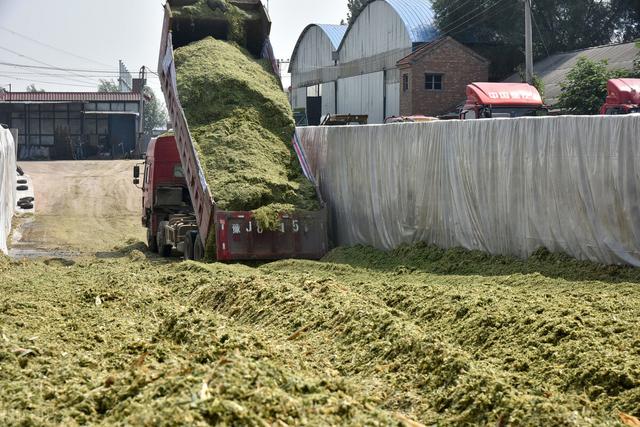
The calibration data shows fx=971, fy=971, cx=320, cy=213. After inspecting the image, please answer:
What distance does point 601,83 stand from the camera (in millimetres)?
33312

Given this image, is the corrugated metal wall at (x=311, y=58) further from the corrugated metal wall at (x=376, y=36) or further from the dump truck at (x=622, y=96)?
the dump truck at (x=622, y=96)

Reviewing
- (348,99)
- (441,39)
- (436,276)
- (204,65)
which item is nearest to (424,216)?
(436,276)

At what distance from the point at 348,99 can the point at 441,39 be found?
11020 millimetres

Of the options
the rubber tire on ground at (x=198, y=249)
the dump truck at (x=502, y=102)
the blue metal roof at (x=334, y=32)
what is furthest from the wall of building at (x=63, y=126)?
the rubber tire on ground at (x=198, y=249)

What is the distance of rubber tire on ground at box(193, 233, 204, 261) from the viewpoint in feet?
55.4

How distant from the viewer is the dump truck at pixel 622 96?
23.2m

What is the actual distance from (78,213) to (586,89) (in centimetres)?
1763

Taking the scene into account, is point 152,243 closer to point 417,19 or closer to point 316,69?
point 417,19

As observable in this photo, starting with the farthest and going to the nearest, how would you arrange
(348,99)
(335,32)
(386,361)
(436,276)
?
(335,32), (348,99), (436,276), (386,361)

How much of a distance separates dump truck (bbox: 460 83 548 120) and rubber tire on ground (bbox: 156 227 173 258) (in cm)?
874

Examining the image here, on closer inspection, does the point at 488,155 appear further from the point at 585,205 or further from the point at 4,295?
the point at 4,295

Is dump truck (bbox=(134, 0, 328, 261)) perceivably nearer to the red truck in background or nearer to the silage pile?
the red truck in background

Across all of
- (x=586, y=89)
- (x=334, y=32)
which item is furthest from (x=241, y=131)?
(x=334, y=32)

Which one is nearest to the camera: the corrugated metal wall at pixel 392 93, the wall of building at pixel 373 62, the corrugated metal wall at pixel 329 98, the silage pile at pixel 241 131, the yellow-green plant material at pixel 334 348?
the yellow-green plant material at pixel 334 348
